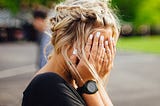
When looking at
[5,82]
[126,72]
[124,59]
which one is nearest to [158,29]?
[124,59]

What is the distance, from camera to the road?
12.2m

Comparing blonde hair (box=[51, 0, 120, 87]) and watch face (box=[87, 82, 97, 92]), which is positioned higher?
blonde hair (box=[51, 0, 120, 87])

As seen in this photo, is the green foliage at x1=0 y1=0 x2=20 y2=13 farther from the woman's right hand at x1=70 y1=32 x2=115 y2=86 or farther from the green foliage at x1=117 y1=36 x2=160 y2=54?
the woman's right hand at x1=70 y1=32 x2=115 y2=86

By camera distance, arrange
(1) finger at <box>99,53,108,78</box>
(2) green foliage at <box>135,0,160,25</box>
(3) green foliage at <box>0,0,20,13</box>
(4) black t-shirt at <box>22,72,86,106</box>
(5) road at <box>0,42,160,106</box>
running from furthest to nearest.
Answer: (2) green foliage at <box>135,0,160,25</box>, (3) green foliage at <box>0,0,20,13</box>, (5) road at <box>0,42,160,106</box>, (1) finger at <box>99,53,108,78</box>, (4) black t-shirt at <box>22,72,86,106</box>

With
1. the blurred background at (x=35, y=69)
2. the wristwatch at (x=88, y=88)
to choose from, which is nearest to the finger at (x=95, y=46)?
the wristwatch at (x=88, y=88)

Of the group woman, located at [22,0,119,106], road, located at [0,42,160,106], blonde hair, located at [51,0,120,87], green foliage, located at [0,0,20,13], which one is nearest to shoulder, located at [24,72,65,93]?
woman, located at [22,0,119,106]

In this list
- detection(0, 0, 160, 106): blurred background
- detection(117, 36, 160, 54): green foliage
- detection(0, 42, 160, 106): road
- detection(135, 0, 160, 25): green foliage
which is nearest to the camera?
detection(0, 0, 160, 106): blurred background

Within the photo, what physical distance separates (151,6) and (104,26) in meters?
62.5

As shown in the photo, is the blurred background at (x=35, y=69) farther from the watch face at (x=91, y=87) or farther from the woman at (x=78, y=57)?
the watch face at (x=91, y=87)

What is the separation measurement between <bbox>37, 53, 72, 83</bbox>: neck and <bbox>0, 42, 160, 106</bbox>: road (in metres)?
5.75

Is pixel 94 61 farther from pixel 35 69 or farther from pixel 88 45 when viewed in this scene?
pixel 35 69

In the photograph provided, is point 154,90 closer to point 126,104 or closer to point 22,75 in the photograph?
point 126,104

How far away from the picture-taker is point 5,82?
1534cm

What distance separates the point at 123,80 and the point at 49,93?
1383 centimetres
